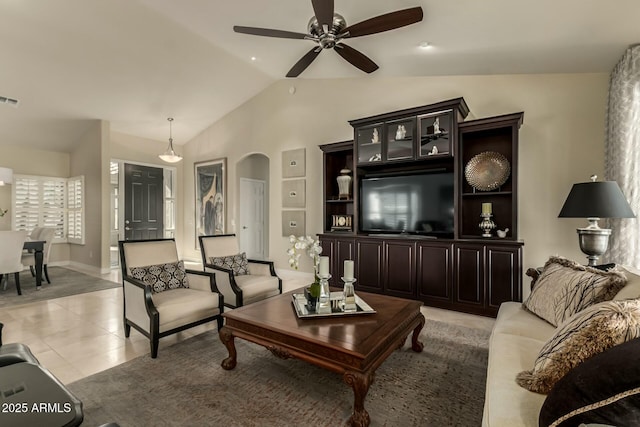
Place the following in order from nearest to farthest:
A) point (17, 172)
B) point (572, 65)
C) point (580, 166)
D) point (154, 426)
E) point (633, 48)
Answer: point (154, 426)
point (633, 48)
point (572, 65)
point (580, 166)
point (17, 172)

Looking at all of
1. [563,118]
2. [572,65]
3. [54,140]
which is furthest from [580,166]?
[54,140]

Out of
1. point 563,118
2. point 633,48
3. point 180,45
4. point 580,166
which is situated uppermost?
point 180,45

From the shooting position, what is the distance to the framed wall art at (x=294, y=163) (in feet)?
19.0

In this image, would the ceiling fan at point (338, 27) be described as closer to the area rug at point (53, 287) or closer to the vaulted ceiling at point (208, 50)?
the vaulted ceiling at point (208, 50)

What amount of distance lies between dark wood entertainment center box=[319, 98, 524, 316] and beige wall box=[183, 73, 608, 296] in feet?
1.02

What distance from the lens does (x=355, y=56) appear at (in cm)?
297

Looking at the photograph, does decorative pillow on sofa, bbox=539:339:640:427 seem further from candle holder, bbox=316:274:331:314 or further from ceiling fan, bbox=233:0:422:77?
ceiling fan, bbox=233:0:422:77

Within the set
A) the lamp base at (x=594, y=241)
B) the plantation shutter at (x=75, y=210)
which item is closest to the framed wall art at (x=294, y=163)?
the lamp base at (x=594, y=241)

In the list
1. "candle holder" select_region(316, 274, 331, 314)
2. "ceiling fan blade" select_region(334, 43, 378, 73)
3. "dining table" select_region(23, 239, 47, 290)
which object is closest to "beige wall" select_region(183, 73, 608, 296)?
"ceiling fan blade" select_region(334, 43, 378, 73)

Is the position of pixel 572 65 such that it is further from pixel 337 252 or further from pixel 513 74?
pixel 337 252

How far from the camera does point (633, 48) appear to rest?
2689 mm

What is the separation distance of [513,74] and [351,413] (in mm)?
4247

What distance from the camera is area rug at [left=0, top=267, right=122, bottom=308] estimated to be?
170 inches

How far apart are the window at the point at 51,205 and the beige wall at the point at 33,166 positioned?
0.11m
